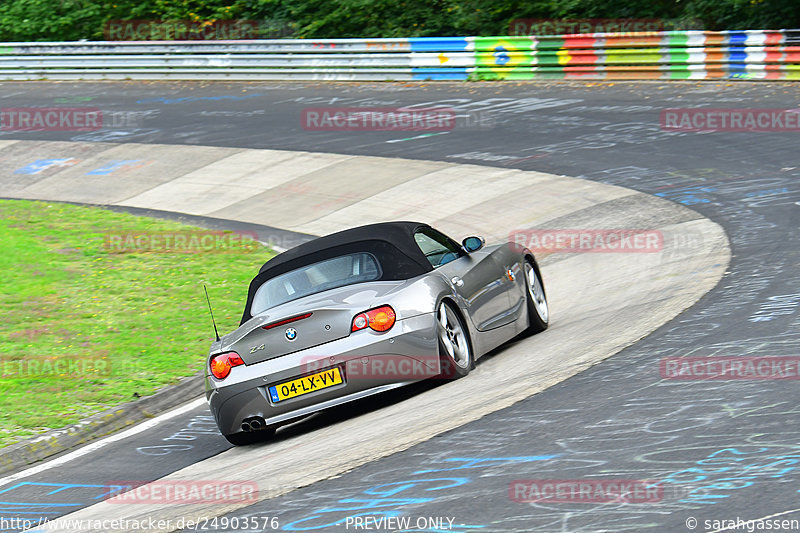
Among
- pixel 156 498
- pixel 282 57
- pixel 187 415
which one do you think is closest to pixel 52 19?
pixel 282 57

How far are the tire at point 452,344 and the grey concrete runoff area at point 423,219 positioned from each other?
0.41ft

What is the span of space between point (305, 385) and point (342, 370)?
271 millimetres

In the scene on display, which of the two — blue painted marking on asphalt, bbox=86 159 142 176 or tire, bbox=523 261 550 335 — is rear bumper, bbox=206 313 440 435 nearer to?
tire, bbox=523 261 550 335

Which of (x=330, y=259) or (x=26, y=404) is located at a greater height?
(x=330, y=259)

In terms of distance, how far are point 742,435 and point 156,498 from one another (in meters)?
3.24

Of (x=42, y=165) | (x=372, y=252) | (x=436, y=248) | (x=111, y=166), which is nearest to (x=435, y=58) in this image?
(x=111, y=166)

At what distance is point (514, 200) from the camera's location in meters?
16.3

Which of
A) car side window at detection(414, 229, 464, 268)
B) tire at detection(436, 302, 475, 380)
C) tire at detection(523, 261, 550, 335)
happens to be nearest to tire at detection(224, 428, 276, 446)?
tire at detection(436, 302, 475, 380)

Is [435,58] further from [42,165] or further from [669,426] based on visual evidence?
[669,426]

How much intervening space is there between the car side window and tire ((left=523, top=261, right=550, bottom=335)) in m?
0.83

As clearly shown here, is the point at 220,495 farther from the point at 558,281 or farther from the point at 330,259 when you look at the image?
the point at 558,281

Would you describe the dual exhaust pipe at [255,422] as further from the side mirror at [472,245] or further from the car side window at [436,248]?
the side mirror at [472,245]

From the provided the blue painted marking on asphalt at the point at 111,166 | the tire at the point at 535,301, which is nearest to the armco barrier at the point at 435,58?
the blue painted marking on asphalt at the point at 111,166

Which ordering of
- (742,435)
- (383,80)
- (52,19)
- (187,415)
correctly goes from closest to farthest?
(742,435) → (187,415) → (383,80) → (52,19)
